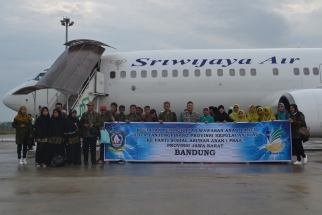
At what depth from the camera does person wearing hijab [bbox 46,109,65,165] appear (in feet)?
34.9

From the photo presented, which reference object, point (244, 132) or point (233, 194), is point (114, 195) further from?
point (244, 132)

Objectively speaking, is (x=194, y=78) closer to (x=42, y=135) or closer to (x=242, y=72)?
(x=242, y=72)

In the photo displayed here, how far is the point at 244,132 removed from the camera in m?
11.1

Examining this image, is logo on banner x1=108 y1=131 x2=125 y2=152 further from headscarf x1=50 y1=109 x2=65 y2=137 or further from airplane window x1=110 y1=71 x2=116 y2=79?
airplane window x1=110 y1=71 x2=116 y2=79

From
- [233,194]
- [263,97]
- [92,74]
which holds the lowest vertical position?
[233,194]

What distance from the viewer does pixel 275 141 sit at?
1101 centimetres

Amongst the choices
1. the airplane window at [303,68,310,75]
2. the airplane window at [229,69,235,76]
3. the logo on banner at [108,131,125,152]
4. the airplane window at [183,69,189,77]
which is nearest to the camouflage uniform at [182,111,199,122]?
the logo on banner at [108,131,125,152]

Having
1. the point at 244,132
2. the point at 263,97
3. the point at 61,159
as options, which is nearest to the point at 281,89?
the point at 263,97

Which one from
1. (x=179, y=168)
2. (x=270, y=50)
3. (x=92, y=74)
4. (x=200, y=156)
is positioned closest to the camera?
(x=179, y=168)

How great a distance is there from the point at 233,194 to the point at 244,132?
16.9 ft

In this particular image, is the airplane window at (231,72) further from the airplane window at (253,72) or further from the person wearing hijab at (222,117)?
the person wearing hijab at (222,117)

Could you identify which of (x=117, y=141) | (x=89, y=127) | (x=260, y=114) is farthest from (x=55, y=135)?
(x=260, y=114)

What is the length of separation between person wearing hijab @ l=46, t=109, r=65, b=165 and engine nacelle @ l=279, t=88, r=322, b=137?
7821 mm

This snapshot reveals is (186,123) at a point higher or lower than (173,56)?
lower
